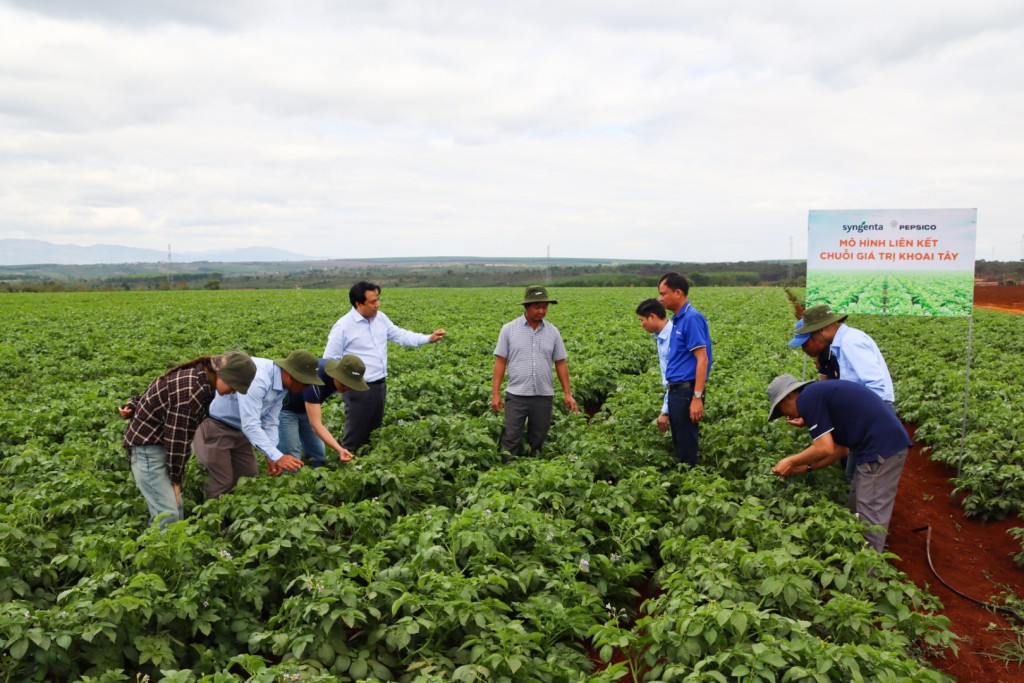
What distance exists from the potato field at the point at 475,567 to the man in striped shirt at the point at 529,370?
35 cm

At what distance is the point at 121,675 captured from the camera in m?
3.62

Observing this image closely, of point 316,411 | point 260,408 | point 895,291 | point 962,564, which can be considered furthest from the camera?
point 895,291

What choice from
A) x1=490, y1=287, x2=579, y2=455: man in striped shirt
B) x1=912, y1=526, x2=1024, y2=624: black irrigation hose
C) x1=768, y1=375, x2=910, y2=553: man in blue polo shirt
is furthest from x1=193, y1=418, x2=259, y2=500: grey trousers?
x1=912, y1=526, x2=1024, y2=624: black irrigation hose

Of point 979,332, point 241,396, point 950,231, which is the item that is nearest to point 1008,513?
point 950,231

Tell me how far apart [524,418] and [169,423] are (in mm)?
3490

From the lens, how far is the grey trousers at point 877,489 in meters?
5.59

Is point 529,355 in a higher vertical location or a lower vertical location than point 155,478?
higher

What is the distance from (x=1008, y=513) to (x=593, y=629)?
5.23 m

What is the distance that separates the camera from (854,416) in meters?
5.56

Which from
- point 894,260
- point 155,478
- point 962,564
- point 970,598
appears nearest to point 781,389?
point 970,598

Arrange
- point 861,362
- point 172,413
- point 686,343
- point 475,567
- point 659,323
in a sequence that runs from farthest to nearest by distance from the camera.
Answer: point 659,323 < point 686,343 < point 861,362 < point 172,413 < point 475,567

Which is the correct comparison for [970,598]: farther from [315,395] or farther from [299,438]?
[299,438]

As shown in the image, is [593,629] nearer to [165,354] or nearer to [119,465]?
[119,465]

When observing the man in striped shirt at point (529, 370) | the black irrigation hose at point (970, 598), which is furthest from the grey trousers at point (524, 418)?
the black irrigation hose at point (970, 598)
